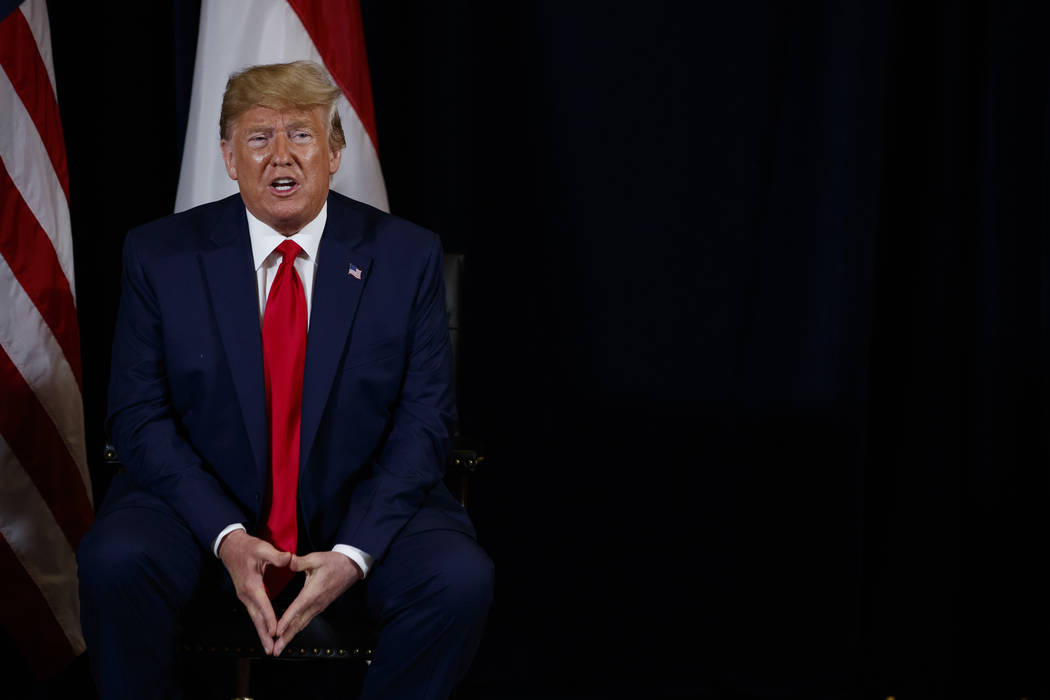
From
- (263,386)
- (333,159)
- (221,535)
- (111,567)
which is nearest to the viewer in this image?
(111,567)

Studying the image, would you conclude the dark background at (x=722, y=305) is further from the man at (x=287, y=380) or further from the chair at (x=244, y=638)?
the chair at (x=244, y=638)

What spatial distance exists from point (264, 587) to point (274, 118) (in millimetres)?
842

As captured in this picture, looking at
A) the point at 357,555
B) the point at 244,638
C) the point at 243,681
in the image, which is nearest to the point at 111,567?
the point at 244,638

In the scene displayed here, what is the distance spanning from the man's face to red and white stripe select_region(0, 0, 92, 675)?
581 mm

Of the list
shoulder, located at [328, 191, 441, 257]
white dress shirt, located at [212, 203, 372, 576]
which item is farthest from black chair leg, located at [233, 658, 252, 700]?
shoulder, located at [328, 191, 441, 257]

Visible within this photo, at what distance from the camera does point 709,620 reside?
2953 mm

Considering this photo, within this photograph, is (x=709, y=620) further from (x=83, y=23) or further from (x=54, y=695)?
(x=83, y=23)

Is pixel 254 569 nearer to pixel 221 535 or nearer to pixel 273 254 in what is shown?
pixel 221 535

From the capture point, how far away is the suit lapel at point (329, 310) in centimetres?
204

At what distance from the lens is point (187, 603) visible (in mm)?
1914

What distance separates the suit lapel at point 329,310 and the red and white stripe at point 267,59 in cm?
38

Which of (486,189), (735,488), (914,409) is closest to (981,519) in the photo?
(914,409)

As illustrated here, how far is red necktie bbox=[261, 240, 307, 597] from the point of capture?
2059 mm

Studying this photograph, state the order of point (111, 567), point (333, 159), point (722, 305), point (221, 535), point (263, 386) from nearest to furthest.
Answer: point (111, 567) → point (221, 535) → point (263, 386) → point (333, 159) → point (722, 305)
